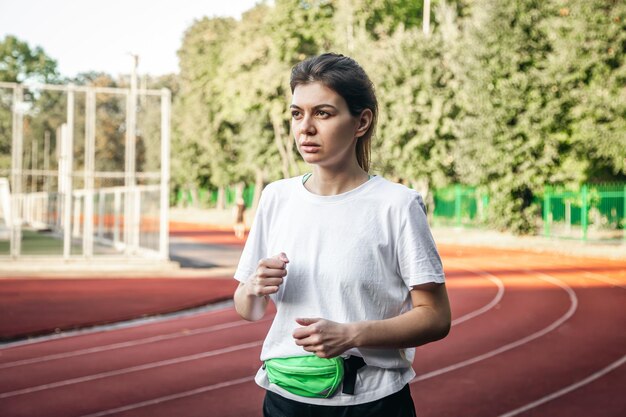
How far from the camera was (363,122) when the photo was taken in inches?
88.4

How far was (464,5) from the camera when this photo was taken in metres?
50.2

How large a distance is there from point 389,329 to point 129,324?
916 cm

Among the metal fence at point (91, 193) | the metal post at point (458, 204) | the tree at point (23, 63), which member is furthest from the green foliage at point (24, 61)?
the metal post at point (458, 204)

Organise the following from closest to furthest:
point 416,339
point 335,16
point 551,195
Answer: point 416,339 → point 551,195 → point 335,16

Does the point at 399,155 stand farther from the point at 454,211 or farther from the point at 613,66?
the point at 613,66

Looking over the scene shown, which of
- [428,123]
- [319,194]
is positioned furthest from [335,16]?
[319,194]

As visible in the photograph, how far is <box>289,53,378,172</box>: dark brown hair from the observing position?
213 cm

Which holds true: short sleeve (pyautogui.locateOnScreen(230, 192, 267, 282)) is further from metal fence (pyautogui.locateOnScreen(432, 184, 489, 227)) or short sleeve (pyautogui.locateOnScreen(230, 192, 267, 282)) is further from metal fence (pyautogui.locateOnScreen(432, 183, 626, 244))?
metal fence (pyautogui.locateOnScreen(432, 184, 489, 227))

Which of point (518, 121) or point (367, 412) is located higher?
point (518, 121)

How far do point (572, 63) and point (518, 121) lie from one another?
2.76 metres

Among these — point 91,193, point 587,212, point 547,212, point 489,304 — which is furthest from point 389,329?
point 547,212

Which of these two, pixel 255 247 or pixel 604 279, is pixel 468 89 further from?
pixel 255 247

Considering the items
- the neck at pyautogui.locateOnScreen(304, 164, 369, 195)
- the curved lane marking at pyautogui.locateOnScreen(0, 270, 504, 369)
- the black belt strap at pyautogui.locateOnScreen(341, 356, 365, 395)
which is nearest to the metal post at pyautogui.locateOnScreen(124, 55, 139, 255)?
the curved lane marking at pyautogui.locateOnScreen(0, 270, 504, 369)

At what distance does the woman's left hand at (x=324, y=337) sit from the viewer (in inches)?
75.9
